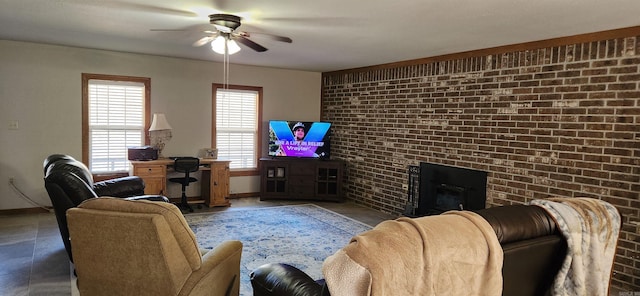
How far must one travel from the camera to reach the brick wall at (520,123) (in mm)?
3555

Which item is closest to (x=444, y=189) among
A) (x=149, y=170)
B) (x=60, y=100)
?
(x=149, y=170)

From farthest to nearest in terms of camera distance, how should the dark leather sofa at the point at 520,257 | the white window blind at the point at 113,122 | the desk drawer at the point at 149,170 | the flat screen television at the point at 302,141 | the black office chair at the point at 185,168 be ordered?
1. the flat screen television at the point at 302,141
2. the white window blind at the point at 113,122
3. the black office chair at the point at 185,168
4. the desk drawer at the point at 149,170
5. the dark leather sofa at the point at 520,257

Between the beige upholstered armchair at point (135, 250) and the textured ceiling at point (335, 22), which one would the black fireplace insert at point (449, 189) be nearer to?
the textured ceiling at point (335, 22)

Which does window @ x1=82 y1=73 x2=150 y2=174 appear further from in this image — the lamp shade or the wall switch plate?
the wall switch plate

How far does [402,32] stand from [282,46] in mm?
1602

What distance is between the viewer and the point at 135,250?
2.01 m

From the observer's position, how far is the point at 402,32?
3971mm

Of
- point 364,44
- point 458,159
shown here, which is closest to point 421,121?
point 458,159

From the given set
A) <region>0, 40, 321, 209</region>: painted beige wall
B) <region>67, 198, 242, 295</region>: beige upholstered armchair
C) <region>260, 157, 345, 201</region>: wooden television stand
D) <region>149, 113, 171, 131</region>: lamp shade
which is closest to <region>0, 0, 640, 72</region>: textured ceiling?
<region>0, 40, 321, 209</region>: painted beige wall

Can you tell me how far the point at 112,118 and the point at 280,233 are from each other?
10.1 ft

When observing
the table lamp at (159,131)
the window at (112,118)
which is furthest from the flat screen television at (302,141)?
the window at (112,118)

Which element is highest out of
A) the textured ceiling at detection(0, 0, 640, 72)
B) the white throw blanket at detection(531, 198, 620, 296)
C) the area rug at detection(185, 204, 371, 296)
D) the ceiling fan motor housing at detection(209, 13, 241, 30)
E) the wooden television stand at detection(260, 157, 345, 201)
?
the textured ceiling at detection(0, 0, 640, 72)

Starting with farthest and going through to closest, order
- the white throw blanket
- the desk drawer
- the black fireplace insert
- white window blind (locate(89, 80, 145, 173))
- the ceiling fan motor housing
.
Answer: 1. white window blind (locate(89, 80, 145, 173))
2. the desk drawer
3. the black fireplace insert
4. the ceiling fan motor housing
5. the white throw blanket

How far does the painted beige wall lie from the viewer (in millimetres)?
5180
